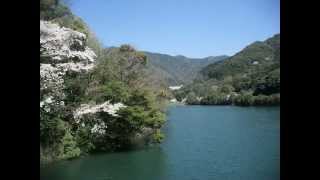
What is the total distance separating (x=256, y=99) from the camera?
17766 mm

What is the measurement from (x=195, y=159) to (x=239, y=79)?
977 cm

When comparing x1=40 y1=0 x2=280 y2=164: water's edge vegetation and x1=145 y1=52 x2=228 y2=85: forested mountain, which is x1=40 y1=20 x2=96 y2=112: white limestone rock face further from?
x1=145 y1=52 x2=228 y2=85: forested mountain

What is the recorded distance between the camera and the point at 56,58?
8664 mm

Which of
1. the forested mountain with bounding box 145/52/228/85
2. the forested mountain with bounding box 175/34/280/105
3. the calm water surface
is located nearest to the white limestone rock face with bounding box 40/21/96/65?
the calm water surface

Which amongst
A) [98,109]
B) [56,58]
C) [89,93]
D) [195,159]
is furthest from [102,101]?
[195,159]

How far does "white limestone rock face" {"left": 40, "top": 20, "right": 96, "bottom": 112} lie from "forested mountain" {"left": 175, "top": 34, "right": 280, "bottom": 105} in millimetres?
9097

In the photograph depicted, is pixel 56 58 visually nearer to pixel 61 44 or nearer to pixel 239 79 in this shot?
pixel 61 44

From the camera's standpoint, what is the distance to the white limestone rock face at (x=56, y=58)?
8242 millimetres

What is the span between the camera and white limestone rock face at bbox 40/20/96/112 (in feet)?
27.0
